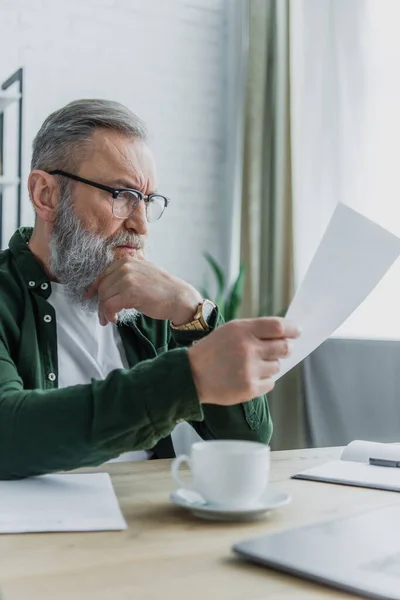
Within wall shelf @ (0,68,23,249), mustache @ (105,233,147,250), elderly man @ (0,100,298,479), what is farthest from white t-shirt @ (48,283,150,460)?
wall shelf @ (0,68,23,249)

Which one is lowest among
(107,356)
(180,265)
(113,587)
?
(113,587)

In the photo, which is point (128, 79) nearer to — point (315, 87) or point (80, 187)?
point (315, 87)

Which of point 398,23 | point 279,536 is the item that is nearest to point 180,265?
point 398,23

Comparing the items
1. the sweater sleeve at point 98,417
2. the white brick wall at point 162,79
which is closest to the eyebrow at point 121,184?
the sweater sleeve at point 98,417

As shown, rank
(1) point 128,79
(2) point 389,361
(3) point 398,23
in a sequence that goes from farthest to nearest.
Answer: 1. (1) point 128,79
2. (3) point 398,23
3. (2) point 389,361

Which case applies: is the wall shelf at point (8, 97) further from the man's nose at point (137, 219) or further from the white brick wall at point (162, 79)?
Answer: the man's nose at point (137, 219)

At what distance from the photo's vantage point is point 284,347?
3.25 ft

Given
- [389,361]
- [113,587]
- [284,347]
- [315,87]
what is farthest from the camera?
[315,87]

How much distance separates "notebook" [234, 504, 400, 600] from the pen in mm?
401

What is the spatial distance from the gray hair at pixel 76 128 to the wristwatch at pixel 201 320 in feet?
1.50

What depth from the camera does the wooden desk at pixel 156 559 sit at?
656mm

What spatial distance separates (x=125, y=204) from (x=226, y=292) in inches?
77.0

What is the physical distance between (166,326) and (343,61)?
1.75 metres

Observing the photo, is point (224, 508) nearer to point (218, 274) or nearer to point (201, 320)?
point (201, 320)
